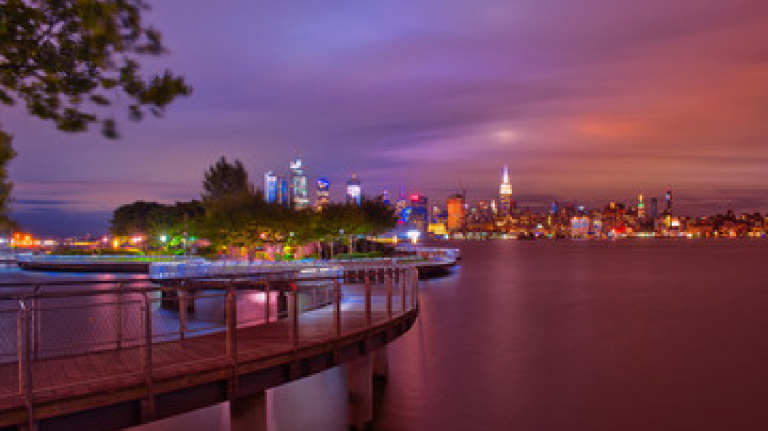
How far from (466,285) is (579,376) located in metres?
32.3

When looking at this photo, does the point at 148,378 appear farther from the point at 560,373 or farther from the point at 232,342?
the point at 560,373

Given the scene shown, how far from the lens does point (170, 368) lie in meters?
8.95

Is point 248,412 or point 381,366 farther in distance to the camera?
point 381,366

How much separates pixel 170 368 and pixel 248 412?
1.91m

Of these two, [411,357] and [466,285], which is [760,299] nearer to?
[466,285]

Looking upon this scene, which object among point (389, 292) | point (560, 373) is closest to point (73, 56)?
point (389, 292)

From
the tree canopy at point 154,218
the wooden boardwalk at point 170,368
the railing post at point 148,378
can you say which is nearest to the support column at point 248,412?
the wooden boardwalk at point 170,368

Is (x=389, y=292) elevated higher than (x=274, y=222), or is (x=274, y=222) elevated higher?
(x=274, y=222)

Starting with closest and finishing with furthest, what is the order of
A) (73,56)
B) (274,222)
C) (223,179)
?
(73,56)
(274,222)
(223,179)

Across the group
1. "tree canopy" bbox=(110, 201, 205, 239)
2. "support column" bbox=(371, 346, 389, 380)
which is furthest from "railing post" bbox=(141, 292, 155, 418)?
"tree canopy" bbox=(110, 201, 205, 239)

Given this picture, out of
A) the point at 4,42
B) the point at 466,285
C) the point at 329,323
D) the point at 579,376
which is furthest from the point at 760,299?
the point at 4,42

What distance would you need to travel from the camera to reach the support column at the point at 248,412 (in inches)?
404

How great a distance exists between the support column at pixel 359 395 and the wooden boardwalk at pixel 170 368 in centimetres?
127

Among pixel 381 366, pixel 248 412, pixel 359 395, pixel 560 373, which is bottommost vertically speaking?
pixel 560 373
